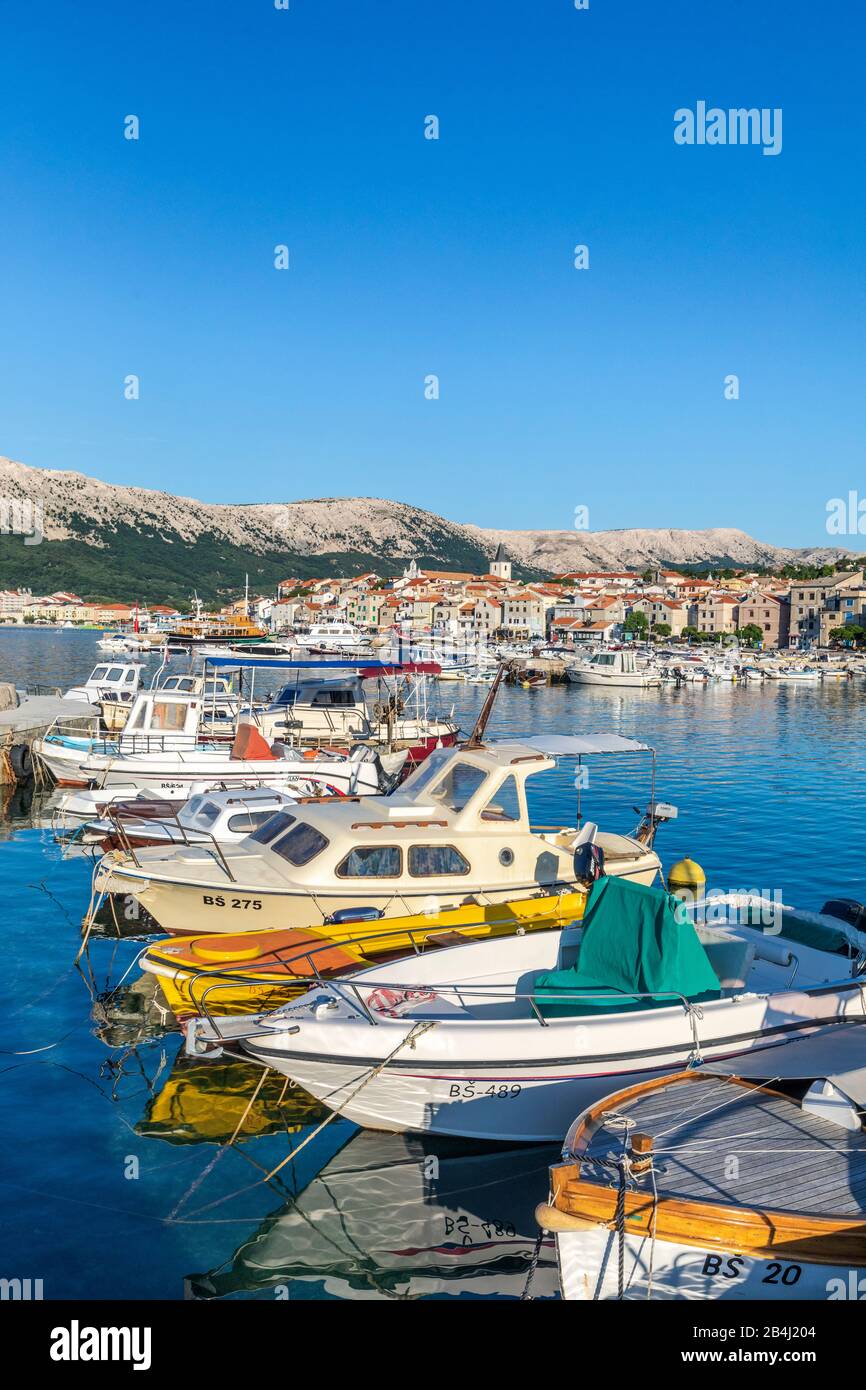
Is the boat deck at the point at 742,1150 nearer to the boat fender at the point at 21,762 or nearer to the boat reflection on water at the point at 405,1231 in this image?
the boat reflection on water at the point at 405,1231

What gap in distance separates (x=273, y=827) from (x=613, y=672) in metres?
76.4

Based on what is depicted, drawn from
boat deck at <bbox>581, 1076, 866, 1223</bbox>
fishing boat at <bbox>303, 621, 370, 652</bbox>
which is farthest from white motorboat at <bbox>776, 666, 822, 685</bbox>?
boat deck at <bbox>581, 1076, 866, 1223</bbox>

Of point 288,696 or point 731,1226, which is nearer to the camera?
point 731,1226

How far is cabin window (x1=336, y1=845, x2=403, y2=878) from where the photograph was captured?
552 inches

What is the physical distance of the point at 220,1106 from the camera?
11414mm

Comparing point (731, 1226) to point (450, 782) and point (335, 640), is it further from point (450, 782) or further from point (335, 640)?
point (335, 640)

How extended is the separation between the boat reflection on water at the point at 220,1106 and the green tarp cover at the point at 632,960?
3.14 metres

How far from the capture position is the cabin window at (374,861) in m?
14.0

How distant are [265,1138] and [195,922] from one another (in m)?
4.12

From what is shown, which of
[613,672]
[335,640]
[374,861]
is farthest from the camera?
[613,672]

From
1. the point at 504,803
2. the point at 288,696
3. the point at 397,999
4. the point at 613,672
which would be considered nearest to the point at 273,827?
the point at 504,803

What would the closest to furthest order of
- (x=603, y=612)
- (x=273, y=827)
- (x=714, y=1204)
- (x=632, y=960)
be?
(x=714, y=1204), (x=632, y=960), (x=273, y=827), (x=603, y=612)

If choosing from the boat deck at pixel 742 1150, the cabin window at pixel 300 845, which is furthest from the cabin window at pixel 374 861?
the boat deck at pixel 742 1150
